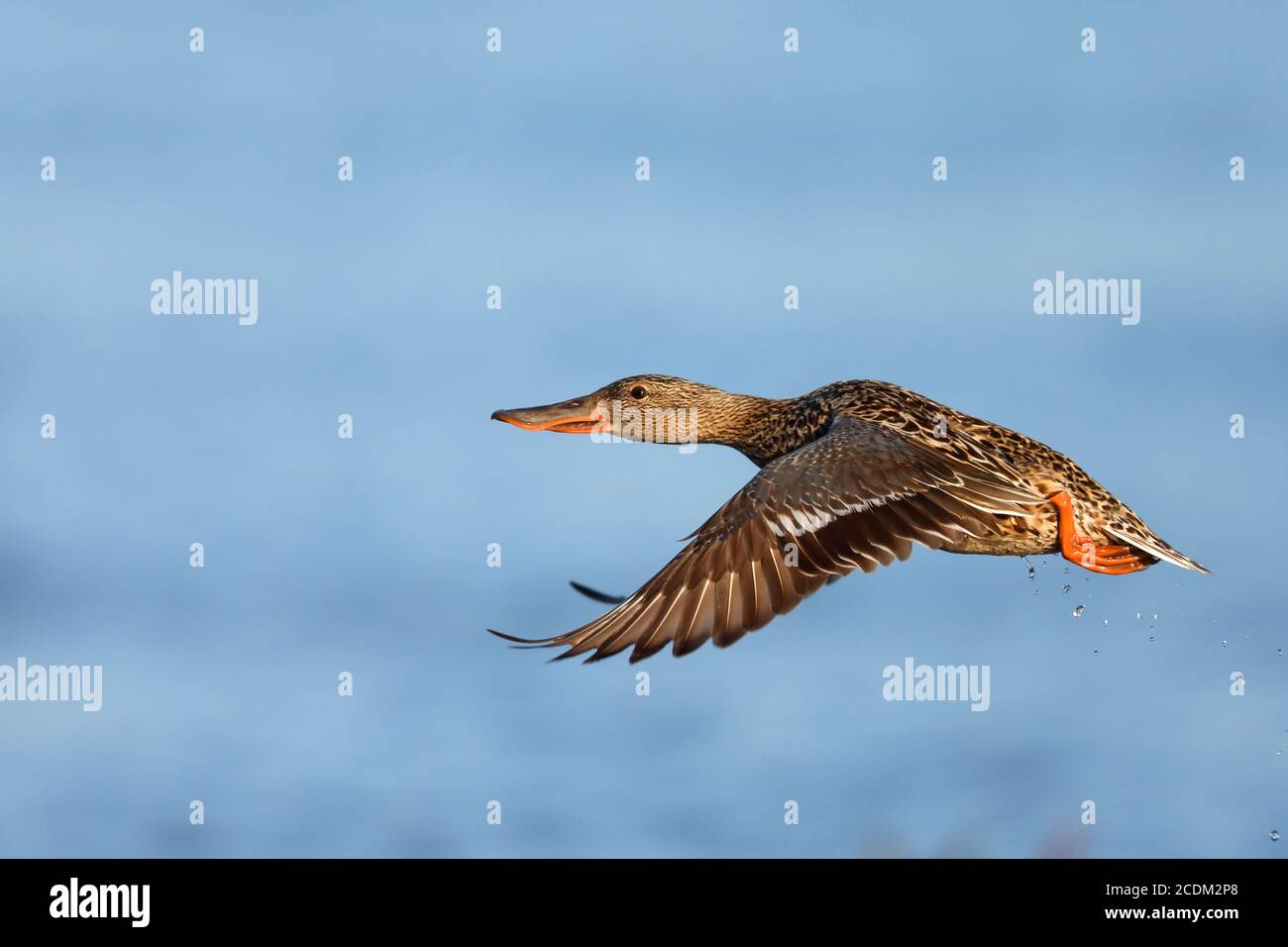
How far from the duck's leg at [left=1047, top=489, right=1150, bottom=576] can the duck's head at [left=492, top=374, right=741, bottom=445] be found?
2401 mm

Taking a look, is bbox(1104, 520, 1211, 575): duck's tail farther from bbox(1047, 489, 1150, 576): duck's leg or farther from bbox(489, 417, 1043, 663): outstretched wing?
bbox(489, 417, 1043, 663): outstretched wing

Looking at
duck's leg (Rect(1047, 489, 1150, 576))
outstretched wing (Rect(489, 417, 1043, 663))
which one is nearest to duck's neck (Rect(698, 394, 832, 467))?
outstretched wing (Rect(489, 417, 1043, 663))

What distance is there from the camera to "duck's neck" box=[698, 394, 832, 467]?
456 inches

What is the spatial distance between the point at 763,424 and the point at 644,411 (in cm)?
82

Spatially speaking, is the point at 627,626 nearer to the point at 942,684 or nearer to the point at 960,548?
the point at 960,548

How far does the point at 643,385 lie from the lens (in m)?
12.4

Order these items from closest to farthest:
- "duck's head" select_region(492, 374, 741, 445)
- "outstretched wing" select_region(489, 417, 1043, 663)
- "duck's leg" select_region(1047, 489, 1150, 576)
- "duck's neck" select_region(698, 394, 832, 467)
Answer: "outstretched wing" select_region(489, 417, 1043, 663), "duck's leg" select_region(1047, 489, 1150, 576), "duck's neck" select_region(698, 394, 832, 467), "duck's head" select_region(492, 374, 741, 445)

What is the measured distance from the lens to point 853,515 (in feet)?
31.7

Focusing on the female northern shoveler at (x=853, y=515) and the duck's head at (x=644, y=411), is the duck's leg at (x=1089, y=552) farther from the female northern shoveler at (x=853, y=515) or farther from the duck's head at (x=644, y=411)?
the duck's head at (x=644, y=411)

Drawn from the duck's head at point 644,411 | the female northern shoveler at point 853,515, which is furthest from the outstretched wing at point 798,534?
the duck's head at point 644,411

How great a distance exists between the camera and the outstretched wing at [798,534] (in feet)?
30.3

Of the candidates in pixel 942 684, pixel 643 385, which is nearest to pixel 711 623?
pixel 643 385

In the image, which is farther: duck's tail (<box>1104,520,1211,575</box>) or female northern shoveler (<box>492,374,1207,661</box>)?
duck's tail (<box>1104,520,1211,575</box>)

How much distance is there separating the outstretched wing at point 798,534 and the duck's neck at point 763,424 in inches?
47.9
